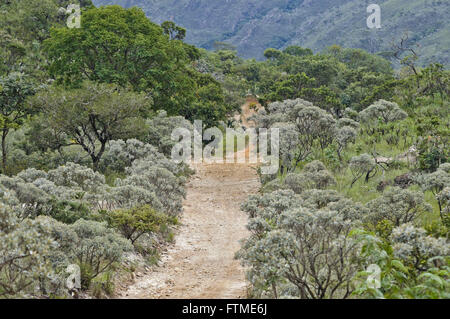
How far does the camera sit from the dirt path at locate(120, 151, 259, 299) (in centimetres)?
906

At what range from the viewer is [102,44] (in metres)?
23.0

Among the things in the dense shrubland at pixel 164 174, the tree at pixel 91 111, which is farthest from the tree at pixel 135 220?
the tree at pixel 91 111

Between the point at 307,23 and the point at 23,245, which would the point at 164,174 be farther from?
the point at 307,23

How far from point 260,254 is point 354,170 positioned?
10.4 m

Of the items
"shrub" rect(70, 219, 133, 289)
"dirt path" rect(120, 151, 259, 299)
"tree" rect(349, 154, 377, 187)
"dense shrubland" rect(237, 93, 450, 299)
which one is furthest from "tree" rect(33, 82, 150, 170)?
"shrub" rect(70, 219, 133, 289)

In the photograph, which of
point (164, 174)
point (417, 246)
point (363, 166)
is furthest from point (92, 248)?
point (363, 166)

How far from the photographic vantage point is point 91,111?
16734 millimetres

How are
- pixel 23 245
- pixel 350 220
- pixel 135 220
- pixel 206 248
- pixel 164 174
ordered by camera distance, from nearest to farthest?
pixel 23 245 < pixel 350 220 < pixel 135 220 < pixel 206 248 < pixel 164 174

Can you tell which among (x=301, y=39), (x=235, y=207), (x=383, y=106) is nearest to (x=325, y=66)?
(x=383, y=106)

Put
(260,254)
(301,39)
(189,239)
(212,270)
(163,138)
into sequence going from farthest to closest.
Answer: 1. (301,39)
2. (163,138)
3. (189,239)
4. (212,270)
5. (260,254)

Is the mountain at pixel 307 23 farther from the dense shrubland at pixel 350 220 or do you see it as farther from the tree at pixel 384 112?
the dense shrubland at pixel 350 220

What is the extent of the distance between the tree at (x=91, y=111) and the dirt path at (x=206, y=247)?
3.72m

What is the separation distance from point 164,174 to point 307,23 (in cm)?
15250

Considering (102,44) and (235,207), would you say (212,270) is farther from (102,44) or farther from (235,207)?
(102,44)
